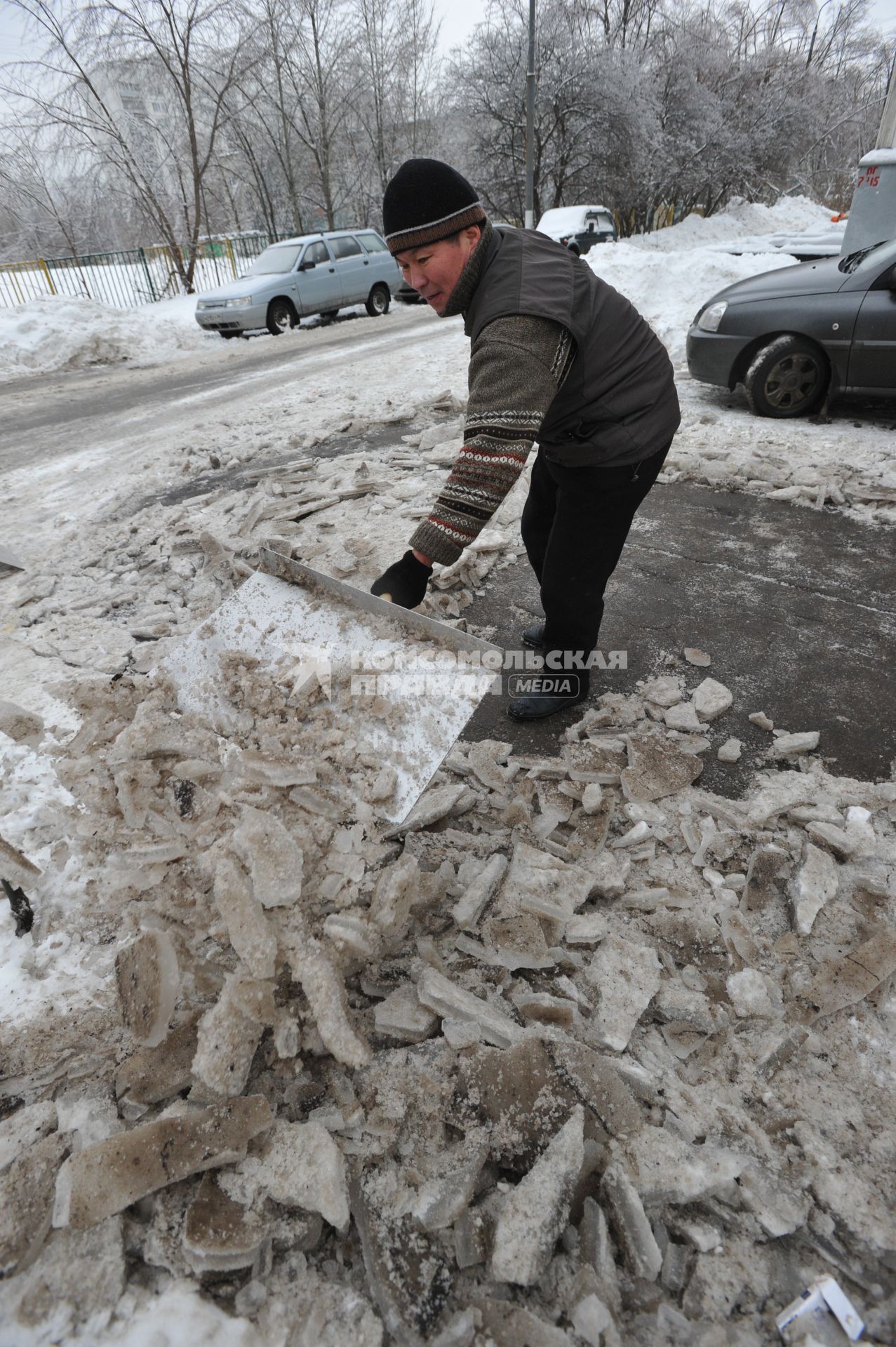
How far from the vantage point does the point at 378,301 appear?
14.9 meters

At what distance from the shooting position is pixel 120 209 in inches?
1189

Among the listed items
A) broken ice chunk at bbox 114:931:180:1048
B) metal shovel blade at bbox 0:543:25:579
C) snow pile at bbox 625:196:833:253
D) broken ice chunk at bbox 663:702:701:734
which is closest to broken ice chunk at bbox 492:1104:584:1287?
broken ice chunk at bbox 114:931:180:1048

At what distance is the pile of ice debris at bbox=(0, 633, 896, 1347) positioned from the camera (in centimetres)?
134

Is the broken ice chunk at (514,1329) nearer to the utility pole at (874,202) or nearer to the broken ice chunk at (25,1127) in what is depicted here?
the broken ice chunk at (25,1127)

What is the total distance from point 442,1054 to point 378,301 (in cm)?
1618

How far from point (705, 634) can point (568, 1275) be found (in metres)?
2.88

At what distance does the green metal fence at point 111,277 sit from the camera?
1683 centimetres

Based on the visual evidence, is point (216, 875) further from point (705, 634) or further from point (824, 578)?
point (824, 578)

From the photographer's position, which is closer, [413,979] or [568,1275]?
[568,1275]

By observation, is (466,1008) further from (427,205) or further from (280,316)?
(280,316)

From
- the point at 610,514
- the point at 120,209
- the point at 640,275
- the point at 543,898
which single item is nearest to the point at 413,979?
the point at 543,898

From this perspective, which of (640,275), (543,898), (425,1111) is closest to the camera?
(425,1111)

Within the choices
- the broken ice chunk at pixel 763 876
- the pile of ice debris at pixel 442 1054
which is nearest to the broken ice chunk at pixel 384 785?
the pile of ice debris at pixel 442 1054

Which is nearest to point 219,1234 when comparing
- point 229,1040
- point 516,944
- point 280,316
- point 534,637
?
point 229,1040
